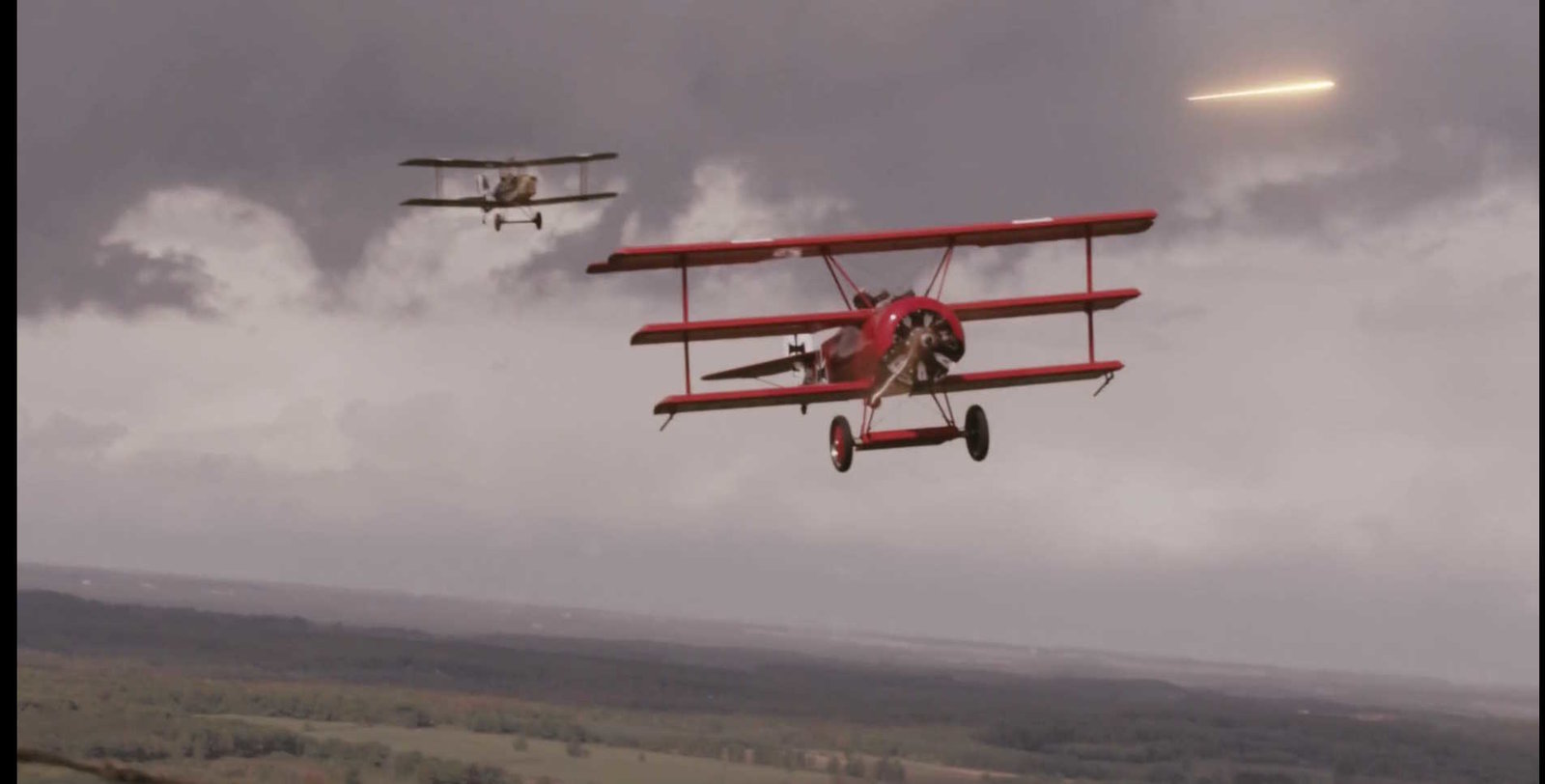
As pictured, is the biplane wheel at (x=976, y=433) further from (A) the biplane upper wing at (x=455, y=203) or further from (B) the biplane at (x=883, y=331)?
(A) the biplane upper wing at (x=455, y=203)

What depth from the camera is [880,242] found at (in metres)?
57.0

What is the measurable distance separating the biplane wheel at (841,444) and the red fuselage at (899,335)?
1438 mm

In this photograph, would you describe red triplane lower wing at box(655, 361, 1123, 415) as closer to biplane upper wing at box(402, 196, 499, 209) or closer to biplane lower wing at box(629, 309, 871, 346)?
biplane lower wing at box(629, 309, 871, 346)

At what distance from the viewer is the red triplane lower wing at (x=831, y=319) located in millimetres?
53188

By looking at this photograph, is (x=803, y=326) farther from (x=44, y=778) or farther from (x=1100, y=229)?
(x=44, y=778)

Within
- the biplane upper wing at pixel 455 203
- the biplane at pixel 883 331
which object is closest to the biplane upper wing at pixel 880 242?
the biplane at pixel 883 331

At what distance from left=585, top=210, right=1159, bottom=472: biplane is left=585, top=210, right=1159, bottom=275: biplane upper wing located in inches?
1.6

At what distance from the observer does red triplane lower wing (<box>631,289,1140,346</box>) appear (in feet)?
174

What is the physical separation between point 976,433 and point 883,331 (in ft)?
12.6

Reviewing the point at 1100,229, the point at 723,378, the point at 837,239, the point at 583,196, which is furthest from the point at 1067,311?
A: the point at 583,196

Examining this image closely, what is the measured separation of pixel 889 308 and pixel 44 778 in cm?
15788

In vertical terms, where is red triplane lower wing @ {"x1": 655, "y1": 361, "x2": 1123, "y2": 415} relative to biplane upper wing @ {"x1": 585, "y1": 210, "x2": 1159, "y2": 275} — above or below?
below

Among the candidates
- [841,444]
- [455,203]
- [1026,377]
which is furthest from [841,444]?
[455,203]

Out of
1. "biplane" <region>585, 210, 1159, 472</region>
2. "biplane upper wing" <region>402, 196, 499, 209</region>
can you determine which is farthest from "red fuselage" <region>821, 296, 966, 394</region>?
"biplane upper wing" <region>402, 196, 499, 209</region>
